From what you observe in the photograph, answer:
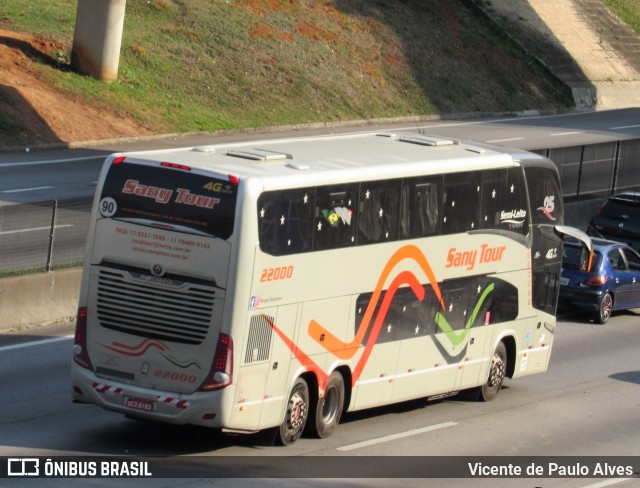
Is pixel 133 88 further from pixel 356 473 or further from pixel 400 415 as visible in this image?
pixel 356 473

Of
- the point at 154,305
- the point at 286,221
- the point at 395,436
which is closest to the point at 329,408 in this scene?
the point at 395,436

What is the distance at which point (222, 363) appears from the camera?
13.2 metres

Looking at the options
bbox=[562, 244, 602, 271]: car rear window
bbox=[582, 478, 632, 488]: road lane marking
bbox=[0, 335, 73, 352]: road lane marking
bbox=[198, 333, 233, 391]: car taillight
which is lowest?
bbox=[0, 335, 73, 352]: road lane marking

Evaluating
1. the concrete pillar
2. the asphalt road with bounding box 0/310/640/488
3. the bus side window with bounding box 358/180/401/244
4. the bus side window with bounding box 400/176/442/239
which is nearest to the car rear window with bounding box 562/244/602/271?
the asphalt road with bounding box 0/310/640/488

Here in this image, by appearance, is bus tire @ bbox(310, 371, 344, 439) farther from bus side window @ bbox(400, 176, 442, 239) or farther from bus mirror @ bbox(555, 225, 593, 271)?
bus mirror @ bbox(555, 225, 593, 271)

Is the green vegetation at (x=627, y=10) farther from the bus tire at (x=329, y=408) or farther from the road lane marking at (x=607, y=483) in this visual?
the road lane marking at (x=607, y=483)

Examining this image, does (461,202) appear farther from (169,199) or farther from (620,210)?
(620,210)

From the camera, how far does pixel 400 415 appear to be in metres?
16.8

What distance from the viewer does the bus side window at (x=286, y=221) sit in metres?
13.5

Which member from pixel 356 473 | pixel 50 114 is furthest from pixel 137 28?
pixel 356 473

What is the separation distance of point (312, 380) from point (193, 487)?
2717mm

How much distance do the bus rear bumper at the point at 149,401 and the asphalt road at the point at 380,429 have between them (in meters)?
0.47

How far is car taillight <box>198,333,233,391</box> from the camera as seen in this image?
1323cm

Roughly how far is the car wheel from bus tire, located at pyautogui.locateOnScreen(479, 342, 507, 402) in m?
6.60
